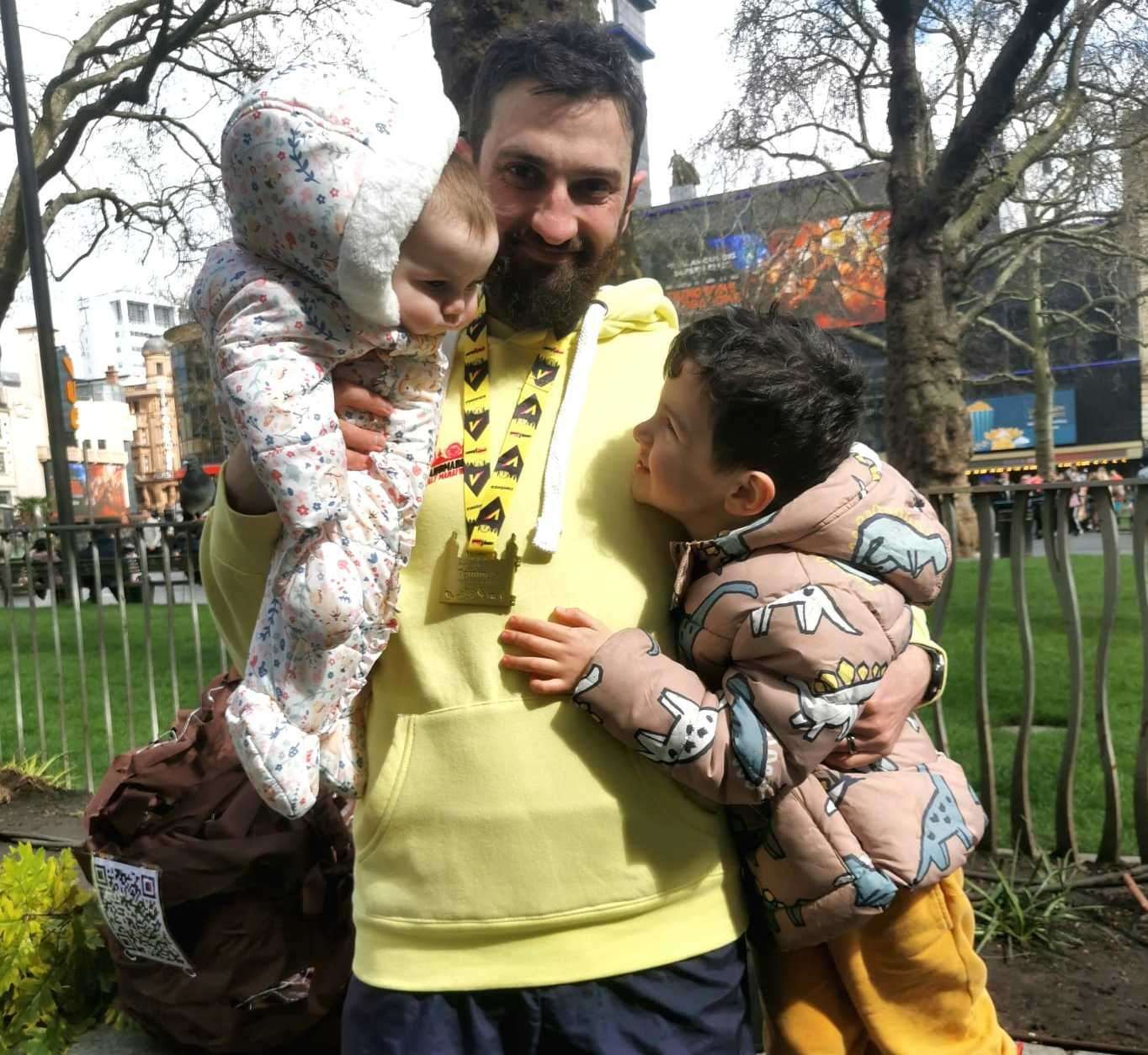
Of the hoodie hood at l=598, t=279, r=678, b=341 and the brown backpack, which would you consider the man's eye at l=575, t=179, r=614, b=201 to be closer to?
the hoodie hood at l=598, t=279, r=678, b=341

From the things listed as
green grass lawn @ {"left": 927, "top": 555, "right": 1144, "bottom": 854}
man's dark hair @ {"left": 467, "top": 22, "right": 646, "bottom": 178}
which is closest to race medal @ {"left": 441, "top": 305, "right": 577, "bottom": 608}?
man's dark hair @ {"left": 467, "top": 22, "right": 646, "bottom": 178}

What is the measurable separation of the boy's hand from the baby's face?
0.44m

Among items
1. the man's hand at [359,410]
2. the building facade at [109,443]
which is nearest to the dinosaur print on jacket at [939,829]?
the man's hand at [359,410]

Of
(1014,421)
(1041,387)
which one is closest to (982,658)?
(1041,387)

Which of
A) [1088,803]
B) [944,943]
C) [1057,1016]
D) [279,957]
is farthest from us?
[1088,803]

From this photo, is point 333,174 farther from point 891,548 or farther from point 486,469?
point 891,548

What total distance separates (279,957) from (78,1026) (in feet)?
3.38

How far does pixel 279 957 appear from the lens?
2.94 m

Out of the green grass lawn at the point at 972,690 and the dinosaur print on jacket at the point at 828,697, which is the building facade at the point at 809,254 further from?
the dinosaur print on jacket at the point at 828,697

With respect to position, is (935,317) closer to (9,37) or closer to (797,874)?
(9,37)

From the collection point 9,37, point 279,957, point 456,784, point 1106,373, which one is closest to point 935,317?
point 9,37

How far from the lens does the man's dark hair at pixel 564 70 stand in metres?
1.77

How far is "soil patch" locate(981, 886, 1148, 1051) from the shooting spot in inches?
128

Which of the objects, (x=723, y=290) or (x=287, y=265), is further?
(x=723, y=290)
